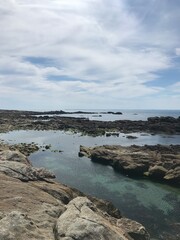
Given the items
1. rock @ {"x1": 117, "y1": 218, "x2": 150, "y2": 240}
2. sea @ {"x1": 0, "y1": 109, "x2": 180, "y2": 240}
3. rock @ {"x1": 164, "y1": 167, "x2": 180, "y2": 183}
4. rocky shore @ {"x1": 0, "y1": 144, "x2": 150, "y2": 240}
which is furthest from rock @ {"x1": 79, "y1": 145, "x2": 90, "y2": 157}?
rock @ {"x1": 117, "y1": 218, "x2": 150, "y2": 240}

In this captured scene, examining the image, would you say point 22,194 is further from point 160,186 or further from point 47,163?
point 47,163

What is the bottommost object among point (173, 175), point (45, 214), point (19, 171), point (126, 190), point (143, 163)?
point (126, 190)

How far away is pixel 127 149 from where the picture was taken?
66062 mm

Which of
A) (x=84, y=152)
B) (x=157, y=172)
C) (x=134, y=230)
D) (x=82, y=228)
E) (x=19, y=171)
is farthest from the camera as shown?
(x=84, y=152)

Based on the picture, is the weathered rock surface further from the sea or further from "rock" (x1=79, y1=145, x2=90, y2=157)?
"rock" (x1=79, y1=145, x2=90, y2=157)

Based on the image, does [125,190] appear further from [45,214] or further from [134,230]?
[45,214]

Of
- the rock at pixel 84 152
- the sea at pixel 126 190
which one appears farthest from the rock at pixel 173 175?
the rock at pixel 84 152

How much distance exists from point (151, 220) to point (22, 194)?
16.7 metres

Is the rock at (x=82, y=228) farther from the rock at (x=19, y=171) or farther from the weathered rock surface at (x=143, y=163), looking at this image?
the weathered rock surface at (x=143, y=163)

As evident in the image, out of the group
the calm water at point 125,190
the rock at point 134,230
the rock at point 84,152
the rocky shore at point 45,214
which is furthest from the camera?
the rock at point 84,152

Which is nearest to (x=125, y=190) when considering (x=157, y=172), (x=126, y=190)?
(x=126, y=190)

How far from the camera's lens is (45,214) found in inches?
593

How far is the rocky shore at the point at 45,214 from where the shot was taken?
12188 millimetres

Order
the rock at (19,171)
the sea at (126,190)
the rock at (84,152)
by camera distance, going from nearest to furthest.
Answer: the rock at (19,171), the sea at (126,190), the rock at (84,152)
